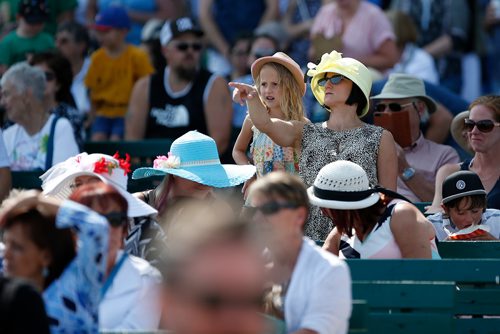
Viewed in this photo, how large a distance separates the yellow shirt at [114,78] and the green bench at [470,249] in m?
4.69

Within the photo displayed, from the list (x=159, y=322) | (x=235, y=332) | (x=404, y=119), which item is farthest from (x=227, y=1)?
(x=235, y=332)

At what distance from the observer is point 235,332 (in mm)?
2582

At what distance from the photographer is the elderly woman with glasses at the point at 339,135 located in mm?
6480

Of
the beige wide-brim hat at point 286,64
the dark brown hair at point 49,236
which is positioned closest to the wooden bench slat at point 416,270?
the dark brown hair at point 49,236

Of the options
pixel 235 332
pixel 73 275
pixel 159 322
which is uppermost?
pixel 235 332

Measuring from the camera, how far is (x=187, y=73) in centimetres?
927

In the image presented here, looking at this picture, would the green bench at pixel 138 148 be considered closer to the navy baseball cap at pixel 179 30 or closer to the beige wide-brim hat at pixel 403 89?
the navy baseball cap at pixel 179 30

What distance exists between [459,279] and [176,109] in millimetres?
4129

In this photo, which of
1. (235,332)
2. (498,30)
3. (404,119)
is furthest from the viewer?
(498,30)

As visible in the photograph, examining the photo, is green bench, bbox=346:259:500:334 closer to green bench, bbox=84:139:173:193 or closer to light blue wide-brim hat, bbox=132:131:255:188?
light blue wide-brim hat, bbox=132:131:255:188

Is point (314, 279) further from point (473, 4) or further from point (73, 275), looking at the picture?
point (473, 4)

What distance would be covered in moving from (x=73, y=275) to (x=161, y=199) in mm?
1705

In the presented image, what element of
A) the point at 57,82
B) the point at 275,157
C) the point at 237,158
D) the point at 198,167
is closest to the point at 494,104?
the point at 275,157

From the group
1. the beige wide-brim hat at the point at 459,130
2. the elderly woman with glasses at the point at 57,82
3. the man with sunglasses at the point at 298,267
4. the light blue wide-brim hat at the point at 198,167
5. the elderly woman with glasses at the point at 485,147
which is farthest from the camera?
the elderly woman with glasses at the point at 57,82
